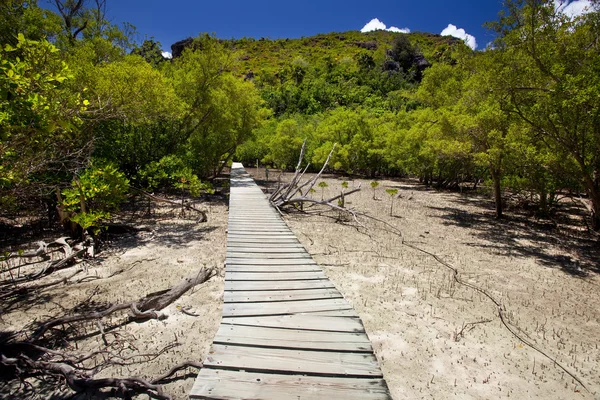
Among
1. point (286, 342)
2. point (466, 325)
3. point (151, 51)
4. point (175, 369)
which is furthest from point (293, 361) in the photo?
point (151, 51)

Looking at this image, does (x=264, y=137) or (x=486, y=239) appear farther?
(x=264, y=137)

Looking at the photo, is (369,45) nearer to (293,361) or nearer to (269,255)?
(269,255)

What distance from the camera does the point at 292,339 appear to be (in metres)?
3.03

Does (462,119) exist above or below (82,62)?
below

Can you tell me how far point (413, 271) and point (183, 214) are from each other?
28.2ft

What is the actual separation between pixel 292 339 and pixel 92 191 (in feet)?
20.1

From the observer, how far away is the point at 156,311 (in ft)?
15.8

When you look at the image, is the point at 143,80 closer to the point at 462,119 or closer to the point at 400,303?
the point at 400,303

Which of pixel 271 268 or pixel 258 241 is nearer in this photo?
pixel 271 268

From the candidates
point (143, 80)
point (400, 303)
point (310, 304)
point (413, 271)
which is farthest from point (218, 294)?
point (143, 80)

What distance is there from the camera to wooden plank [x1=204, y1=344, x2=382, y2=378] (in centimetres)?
261

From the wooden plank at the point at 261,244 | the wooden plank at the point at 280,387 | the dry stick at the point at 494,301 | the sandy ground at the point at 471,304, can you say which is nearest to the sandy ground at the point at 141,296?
the wooden plank at the point at 261,244

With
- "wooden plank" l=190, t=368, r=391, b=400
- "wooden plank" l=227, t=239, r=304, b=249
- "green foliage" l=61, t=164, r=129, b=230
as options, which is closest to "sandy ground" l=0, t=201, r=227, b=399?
"wooden plank" l=227, t=239, r=304, b=249

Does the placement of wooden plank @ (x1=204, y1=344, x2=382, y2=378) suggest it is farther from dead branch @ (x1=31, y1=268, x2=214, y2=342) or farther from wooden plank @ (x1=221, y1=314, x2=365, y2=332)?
dead branch @ (x1=31, y1=268, x2=214, y2=342)
